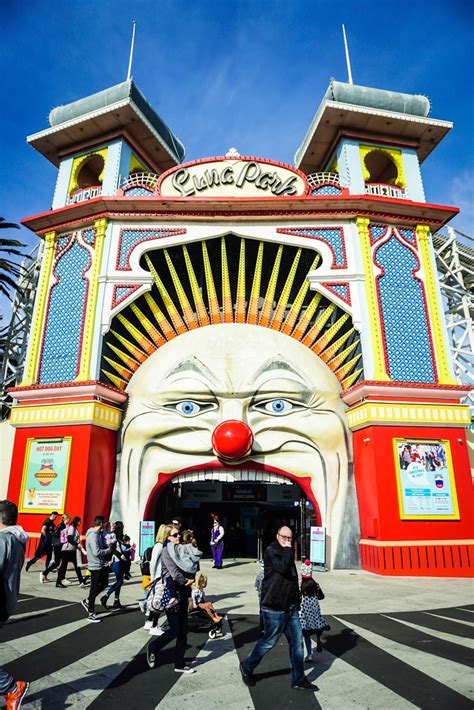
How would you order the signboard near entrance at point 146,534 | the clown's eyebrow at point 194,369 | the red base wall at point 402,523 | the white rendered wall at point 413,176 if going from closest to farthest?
1. the red base wall at point 402,523
2. the signboard near entrance at point 146,534
3. the clown's eyebrow at point 194,369
4. the white rendered wall at point 413,176

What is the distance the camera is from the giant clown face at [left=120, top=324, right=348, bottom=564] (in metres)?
14.9

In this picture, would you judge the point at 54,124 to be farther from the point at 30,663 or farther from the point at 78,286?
the point at 30,663

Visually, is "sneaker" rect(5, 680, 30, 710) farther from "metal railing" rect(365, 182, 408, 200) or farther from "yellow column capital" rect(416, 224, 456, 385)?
"metal railing" rect(365, 182, 408, 200)

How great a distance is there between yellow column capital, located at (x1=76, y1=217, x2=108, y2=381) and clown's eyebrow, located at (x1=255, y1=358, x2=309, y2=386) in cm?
588

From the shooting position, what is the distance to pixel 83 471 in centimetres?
1426

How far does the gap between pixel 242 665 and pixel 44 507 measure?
37.4 ft

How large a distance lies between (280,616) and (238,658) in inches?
59.3

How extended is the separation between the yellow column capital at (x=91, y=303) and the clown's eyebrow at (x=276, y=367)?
19.3 feet

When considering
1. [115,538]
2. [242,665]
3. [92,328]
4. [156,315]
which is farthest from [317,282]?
[242,665]

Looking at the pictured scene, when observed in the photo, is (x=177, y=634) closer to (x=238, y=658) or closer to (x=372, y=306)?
(x=238, y=658)

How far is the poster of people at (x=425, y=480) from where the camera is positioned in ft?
44.9

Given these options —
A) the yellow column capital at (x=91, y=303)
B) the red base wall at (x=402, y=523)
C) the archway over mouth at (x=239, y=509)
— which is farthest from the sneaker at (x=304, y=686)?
the archway over mouth at (x=239, y=509)

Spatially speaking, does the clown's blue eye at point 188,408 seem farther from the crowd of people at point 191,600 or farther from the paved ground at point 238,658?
the crowd of people at point 191,600

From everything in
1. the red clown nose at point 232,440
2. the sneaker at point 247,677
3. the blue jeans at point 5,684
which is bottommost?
the sneaker at point 247,677
